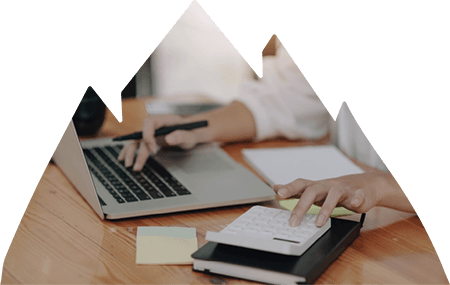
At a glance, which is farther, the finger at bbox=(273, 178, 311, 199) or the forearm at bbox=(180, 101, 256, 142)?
the forearm at bbox=(180, 101, 256, 142)

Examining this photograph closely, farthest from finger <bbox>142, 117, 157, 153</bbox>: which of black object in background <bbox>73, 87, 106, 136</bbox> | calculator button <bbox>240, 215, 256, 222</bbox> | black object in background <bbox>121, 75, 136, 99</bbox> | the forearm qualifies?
black object in background <bbox>121, 75, 136, 99</bbox>

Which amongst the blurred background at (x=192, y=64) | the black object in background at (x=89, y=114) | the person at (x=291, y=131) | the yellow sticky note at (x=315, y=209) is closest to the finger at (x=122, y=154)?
the person at (x=291, y=131)

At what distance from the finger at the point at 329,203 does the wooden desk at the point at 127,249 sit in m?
0.06

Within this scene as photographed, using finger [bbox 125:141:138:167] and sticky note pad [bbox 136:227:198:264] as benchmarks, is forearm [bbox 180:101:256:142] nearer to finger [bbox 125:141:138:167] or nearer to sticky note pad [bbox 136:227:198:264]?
finger [bbox 125:141:138:167]

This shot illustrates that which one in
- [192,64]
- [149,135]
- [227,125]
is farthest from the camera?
[192,64]

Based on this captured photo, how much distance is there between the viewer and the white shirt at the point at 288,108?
1.18 meters

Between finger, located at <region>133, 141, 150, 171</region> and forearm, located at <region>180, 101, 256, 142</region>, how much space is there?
7.0 inches

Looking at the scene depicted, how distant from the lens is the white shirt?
3.87ft

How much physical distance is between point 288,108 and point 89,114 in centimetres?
56

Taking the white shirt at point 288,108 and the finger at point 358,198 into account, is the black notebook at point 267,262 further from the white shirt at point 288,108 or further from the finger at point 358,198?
the white shirt at point 288,108

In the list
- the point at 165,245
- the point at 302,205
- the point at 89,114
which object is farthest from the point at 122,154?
the point at 302,205

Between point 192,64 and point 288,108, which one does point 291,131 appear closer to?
point 288,108

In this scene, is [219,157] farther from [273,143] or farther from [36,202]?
[36,202]

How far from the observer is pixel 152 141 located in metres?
0.99
